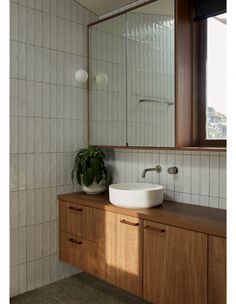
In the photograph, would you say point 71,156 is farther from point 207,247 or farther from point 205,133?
point 207,247

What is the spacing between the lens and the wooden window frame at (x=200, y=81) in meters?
2.42

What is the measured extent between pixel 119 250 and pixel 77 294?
669mm

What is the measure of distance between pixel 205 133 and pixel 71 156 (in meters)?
1.24

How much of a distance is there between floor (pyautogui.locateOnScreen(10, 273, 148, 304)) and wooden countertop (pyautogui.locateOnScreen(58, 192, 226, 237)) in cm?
75

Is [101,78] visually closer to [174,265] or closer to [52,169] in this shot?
[52,169]

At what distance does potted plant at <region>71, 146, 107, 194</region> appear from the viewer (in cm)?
284

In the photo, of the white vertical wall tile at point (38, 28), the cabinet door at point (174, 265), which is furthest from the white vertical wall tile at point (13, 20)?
the cabinet door at point (174, 265)

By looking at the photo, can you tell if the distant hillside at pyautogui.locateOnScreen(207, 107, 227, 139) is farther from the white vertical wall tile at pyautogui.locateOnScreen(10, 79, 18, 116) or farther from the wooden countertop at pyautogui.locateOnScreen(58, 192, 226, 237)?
the white vertical wall tile at pyautogui.locateOnScreen(10, 79, 18, 116)

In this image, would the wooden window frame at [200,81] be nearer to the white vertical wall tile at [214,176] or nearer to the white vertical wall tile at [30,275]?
the white vertical wall tile at [214,176]

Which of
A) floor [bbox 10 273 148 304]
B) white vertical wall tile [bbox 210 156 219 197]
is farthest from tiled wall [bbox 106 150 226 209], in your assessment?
floor [bbox 10 273 148 304]
